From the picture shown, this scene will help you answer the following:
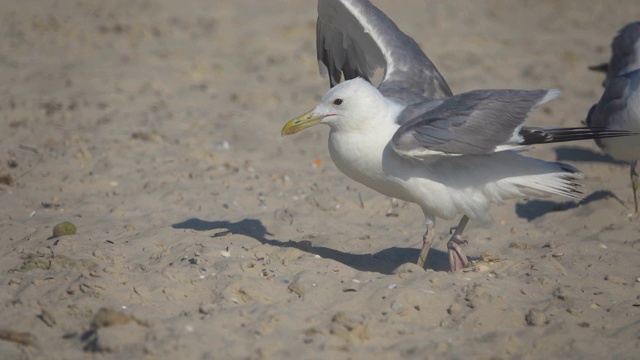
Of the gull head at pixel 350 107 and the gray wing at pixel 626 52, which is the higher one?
the gray wing at pixel 626 52

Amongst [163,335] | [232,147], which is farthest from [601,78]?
[163,335]

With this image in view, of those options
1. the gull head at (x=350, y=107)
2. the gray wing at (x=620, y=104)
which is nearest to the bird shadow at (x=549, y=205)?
the gray wing at (x=620, y=104)

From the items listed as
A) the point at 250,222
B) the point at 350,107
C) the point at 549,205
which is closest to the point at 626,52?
the point at 549,205

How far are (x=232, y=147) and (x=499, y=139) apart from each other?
393 centimetres

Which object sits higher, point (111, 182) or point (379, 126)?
point (379, 126)

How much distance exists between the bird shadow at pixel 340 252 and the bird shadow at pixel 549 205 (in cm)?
139

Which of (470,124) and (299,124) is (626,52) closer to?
(470,124)

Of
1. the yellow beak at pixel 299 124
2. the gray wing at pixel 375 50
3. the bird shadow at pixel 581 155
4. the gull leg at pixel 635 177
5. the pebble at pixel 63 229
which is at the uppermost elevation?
the gray wing at pixel 375 50

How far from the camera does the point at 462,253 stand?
6.00m

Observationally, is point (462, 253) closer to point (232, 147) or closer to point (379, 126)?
point (379, 126)

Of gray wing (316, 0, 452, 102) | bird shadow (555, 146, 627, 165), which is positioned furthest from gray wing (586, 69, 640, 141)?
gray wing (316, 0, 452, 102)

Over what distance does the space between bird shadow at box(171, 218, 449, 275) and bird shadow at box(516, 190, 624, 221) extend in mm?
1386

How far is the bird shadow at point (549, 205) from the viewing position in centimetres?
754

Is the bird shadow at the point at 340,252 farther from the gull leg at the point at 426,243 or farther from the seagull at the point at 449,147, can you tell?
the seagull at the point at 449,147
